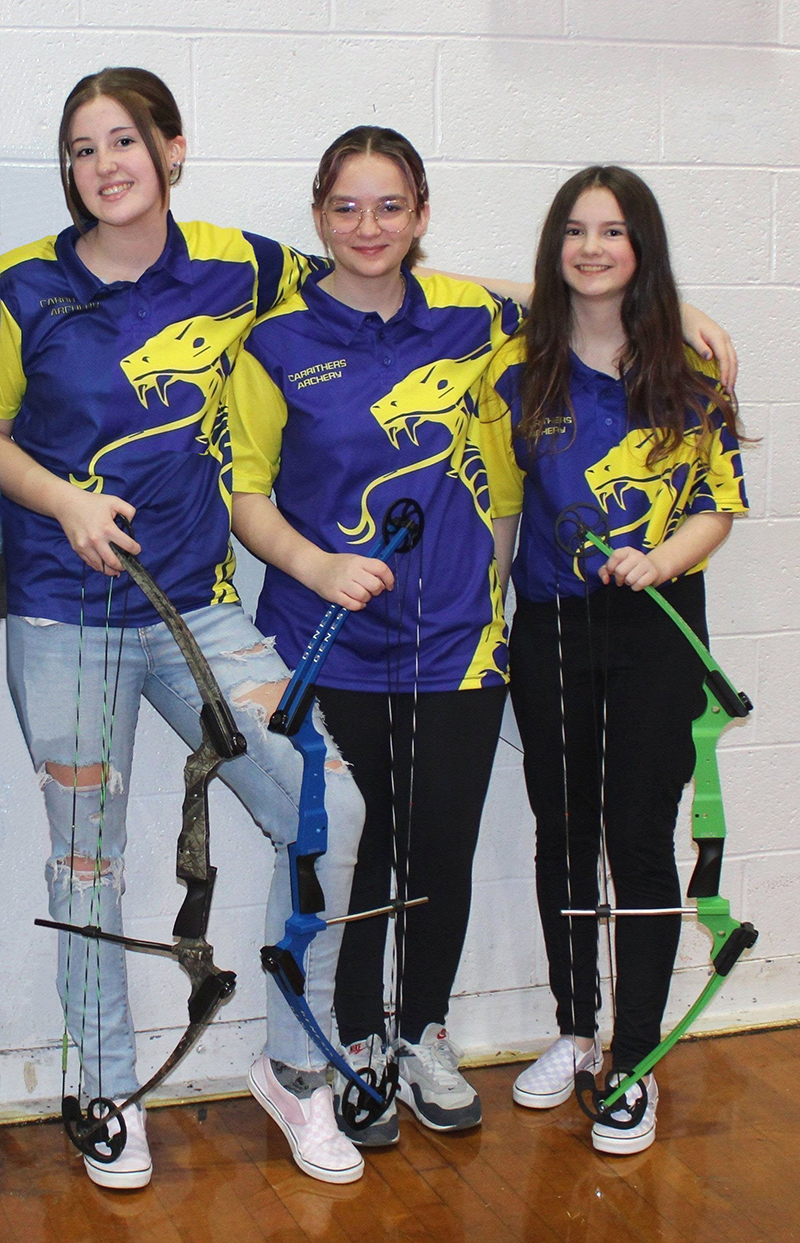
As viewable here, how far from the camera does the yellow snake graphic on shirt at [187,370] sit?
1.86 m

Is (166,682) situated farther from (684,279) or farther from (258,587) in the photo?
(684,279)

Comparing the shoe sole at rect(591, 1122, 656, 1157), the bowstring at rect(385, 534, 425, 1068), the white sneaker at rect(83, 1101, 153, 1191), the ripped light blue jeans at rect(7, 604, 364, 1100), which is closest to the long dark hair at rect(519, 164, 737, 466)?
the bowstring at rect(385, 534, 425, 1068)

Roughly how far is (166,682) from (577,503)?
2.10ft

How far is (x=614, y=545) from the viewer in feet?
6.63

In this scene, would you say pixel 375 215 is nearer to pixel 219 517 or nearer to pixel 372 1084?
pixel 219 517

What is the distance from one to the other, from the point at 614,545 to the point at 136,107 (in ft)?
2.95

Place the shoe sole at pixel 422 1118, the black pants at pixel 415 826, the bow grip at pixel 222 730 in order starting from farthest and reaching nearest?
the shoe sole at pixel 422 1118
the black pants at pixel 415 826
the bow grip at pixel 222 730

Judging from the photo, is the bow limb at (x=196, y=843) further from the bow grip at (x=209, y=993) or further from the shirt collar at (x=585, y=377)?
the shirt collar at (x=585, y=377)

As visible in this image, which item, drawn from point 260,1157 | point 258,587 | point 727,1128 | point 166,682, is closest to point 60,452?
point 166,682

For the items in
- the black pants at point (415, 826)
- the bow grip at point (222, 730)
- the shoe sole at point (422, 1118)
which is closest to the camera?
the bow grip at point (222, 730)

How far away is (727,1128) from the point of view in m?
2.16

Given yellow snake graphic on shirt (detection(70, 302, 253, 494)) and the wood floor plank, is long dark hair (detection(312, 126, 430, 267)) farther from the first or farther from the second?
the wood floor plank

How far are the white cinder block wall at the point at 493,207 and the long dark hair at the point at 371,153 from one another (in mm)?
266

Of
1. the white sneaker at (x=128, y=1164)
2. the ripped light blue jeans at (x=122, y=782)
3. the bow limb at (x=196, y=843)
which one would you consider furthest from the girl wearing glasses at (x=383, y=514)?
the white sneaker at (x=128, y=1164)
